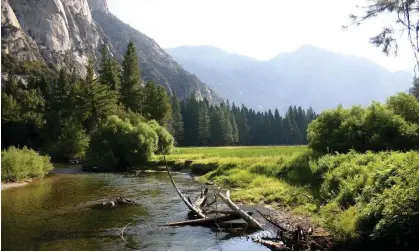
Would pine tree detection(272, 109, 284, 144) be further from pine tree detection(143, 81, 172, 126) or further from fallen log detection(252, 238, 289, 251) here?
fallen log detection(252, 238, 289, 251)

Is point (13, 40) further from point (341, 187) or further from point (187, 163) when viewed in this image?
point (341, 187)

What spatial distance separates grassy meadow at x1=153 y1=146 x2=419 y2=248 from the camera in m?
14.0

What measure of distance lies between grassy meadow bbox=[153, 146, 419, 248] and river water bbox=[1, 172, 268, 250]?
4.07m

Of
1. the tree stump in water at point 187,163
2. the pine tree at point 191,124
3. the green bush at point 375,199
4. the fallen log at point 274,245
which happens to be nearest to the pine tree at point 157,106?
the pine tree at point 191,124

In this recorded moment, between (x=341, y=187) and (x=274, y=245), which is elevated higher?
(x=341, y=187)

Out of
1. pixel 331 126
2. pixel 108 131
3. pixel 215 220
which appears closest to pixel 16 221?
pixel 215 220

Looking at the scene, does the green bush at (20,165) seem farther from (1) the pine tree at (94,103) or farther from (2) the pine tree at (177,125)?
(2) the pine tree at (177,125)

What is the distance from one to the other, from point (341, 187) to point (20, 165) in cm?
3218

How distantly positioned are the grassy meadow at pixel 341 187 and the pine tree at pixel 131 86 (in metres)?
53.4

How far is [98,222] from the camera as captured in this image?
20828 millimetres

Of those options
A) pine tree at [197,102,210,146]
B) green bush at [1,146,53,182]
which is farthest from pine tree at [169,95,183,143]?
green bush at [1,146,53,182]

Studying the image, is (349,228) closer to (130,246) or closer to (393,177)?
Answer: (393,177)

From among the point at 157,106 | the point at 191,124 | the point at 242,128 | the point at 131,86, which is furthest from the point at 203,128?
the point at 131,86

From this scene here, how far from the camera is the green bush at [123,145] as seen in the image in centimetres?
5553
